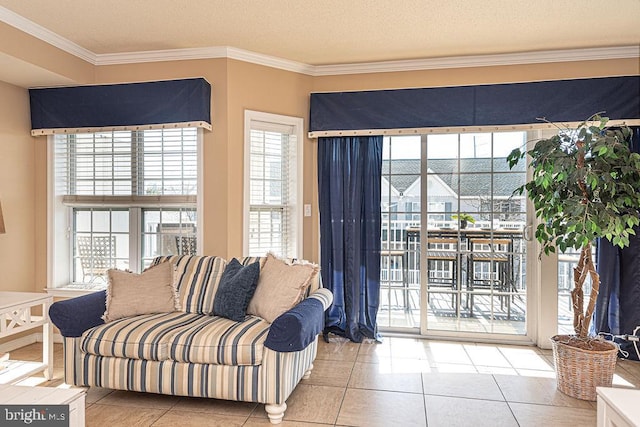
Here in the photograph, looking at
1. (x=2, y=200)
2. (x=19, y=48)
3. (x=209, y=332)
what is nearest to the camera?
(x=209, y=332)

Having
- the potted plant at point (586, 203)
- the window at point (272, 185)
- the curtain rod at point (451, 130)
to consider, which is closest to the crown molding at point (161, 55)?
the window at point (272, 185)

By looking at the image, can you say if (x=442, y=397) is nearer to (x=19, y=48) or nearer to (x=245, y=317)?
(x=245, y=317)

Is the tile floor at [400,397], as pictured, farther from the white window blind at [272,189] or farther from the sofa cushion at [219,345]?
the white window blind at [272,189]

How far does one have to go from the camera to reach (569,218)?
2.81 metres

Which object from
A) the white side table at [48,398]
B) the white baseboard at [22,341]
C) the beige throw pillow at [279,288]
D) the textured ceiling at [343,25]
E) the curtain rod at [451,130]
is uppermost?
the textured ceiling at [343,25]

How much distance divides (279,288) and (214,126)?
1.59m

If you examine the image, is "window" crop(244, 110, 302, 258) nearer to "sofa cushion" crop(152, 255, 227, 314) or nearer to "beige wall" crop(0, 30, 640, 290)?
"beige wall" crop(0, 30, 640, 290)

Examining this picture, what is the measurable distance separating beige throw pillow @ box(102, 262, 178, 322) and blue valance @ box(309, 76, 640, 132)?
1869mm

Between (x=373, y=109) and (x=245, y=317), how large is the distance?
215 cm

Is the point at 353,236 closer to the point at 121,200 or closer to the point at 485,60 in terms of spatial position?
the point at 485,60

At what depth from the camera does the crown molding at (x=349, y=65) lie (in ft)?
11.6

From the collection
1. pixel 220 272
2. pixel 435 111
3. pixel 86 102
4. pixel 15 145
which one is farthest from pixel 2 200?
pixel 435 111

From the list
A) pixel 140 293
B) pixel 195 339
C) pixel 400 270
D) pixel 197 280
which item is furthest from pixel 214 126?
pixel 400 270

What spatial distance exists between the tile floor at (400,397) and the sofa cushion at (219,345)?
0.35 meters
